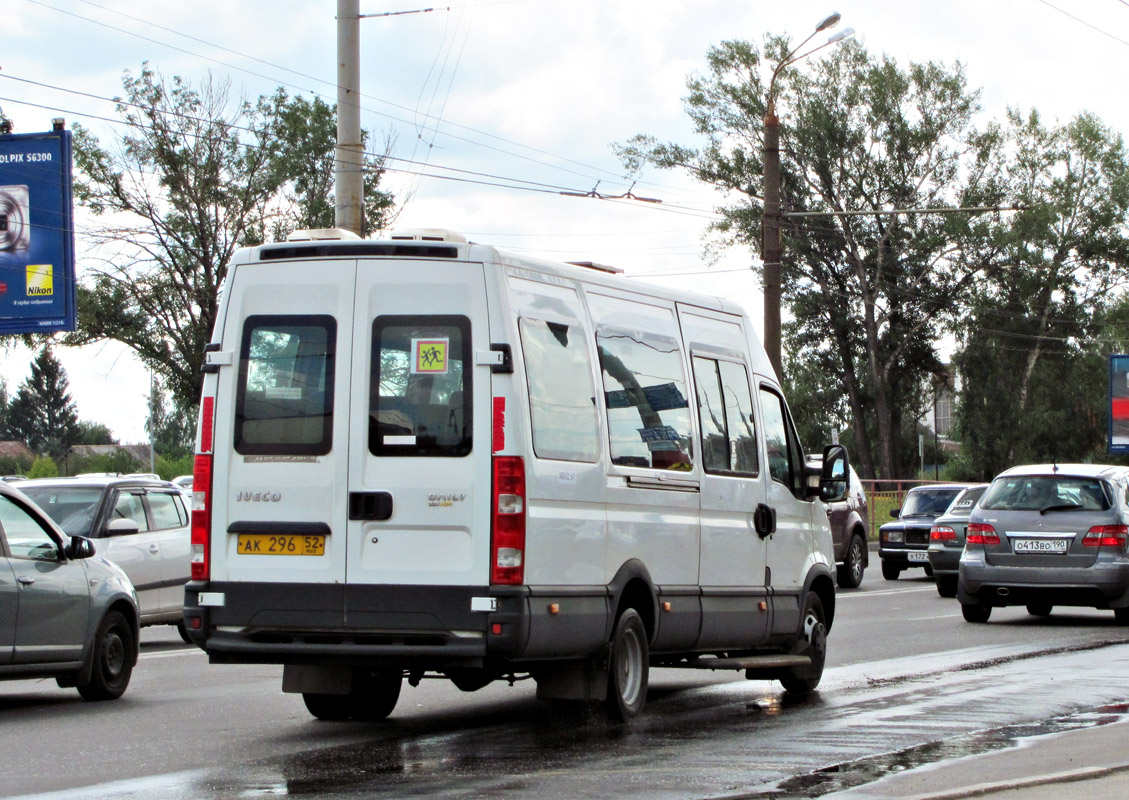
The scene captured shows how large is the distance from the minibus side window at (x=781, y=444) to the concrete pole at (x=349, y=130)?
23.9ft

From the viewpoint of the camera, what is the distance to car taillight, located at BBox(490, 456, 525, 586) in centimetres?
820

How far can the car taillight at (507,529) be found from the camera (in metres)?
8.20

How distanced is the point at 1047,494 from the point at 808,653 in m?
6.90

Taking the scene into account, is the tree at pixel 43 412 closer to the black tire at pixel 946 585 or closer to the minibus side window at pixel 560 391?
the black tire at pixel 946 585

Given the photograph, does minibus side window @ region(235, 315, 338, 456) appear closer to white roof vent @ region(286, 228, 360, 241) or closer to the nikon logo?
white roof vent @ region(286, 228, 360, 241)

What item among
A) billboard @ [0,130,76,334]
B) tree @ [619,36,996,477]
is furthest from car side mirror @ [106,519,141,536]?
tree @ [619,36,996,477]

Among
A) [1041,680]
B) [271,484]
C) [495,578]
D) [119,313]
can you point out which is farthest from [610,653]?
[119,313]

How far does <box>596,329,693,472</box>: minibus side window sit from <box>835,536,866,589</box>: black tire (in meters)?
16.0

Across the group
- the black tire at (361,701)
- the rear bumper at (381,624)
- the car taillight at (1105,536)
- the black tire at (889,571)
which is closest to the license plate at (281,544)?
the rear bumper at (381,624)

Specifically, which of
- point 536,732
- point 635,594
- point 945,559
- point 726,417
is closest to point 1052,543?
point 945,559

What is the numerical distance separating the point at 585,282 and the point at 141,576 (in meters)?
8.22

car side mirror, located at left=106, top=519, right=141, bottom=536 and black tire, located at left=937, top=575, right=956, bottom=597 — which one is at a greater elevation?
car side mirror, located at left=106, top=519, right=141, bottom=536

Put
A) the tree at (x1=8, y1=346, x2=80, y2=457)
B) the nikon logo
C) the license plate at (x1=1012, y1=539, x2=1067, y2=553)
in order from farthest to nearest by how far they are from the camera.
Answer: the tree at (x1=8, y1=346, x2=80, y2=457)
the nikon logo
the license plate at (x1=1012, y1=539, x2=1067, y2=553)

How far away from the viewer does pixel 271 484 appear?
→ 8617 millimetres
